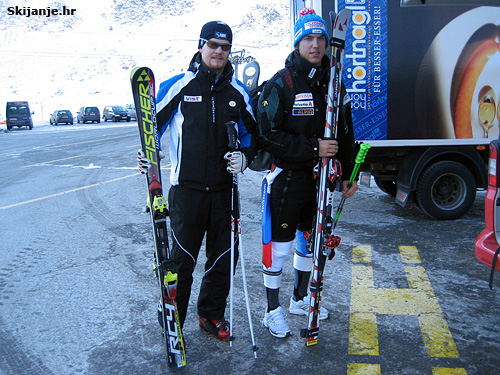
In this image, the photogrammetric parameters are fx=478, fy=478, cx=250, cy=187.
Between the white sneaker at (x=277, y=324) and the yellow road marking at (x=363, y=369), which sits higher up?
the white sneaker at (x=277, y=324)

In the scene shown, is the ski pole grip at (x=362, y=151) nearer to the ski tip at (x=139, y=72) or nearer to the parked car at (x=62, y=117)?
the ski tip at (x=139, y=72)

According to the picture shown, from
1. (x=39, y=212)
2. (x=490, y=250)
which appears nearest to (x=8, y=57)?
(x=39, y=212)

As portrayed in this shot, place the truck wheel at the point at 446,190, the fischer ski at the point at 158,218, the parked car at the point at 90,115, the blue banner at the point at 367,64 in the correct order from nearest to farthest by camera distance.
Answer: the fischer ski at the point at 158,218
the blue banner at the point at 367,64
the truck wheel at the point at 446,190
the parked car at the point at 90,115

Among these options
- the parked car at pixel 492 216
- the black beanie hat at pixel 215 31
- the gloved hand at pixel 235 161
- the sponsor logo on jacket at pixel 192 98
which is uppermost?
the black beanie hat at pixel 215 31

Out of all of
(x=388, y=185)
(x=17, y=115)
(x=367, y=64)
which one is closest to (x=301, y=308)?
(x=367, y=64)

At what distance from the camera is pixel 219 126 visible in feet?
11.0

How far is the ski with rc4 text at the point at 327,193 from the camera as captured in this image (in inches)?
132

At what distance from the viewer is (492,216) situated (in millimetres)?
3275

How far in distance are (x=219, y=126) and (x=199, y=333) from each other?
1.59 m

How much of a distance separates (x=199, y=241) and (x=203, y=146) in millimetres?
698

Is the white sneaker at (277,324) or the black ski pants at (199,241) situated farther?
the white sneaker at (277,324)

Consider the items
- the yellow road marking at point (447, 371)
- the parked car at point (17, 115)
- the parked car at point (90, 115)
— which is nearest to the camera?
the yellow road marking at point (447, 371)

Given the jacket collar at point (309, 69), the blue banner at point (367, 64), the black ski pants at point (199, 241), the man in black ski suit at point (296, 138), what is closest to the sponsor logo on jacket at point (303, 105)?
the man in black ski suit at point (296, 138)

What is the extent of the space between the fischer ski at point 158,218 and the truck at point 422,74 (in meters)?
3.29
